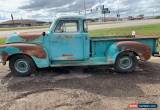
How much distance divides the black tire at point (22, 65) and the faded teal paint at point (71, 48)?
22 cm

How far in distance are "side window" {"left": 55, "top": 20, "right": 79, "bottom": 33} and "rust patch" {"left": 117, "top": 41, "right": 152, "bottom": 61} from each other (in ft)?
4.55

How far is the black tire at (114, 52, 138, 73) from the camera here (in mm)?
8694

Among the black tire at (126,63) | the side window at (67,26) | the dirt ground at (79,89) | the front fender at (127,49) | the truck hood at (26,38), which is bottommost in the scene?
the dirt ground at (79,89)

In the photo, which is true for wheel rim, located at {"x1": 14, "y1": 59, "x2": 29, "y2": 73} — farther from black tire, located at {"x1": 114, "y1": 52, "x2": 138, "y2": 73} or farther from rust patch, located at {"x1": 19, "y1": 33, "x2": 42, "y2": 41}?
black tire, located at {"x1": 114, "y1": 52, "x2": 138, "y2": 73}

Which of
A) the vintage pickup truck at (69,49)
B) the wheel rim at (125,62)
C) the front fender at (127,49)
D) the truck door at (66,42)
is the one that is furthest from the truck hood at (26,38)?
the wheel rim at (125,62)

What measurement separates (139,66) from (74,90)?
347 centimetres

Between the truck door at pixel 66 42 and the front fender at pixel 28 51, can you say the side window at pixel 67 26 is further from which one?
the front fender at pixel 28 51

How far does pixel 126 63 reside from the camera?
8797 millimetres

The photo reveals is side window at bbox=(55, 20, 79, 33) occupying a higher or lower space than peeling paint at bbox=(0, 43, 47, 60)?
higher

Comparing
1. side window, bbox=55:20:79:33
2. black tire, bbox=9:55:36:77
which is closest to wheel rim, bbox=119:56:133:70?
side window, bbox=55:20:79:33

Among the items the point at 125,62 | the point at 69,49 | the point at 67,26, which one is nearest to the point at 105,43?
the point at 125,62

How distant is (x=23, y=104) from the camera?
607 cm

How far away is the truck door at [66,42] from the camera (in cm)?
839

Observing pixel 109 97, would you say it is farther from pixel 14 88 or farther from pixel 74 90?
pixel 14 88
